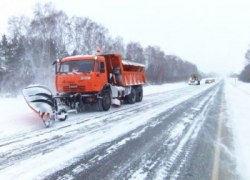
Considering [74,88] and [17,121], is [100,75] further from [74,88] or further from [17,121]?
[17,121]

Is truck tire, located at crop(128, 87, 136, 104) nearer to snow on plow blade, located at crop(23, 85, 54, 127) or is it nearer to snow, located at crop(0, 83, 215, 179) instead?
snow, located at crop(0, 83, 215, 179)

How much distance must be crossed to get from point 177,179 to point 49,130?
554 cm

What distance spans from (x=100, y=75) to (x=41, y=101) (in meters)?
4.54

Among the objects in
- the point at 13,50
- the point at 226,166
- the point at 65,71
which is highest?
the point at 13,50

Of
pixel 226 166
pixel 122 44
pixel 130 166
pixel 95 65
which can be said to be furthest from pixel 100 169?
pixel 122 44

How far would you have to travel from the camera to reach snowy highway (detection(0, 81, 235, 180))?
5816 millimetres

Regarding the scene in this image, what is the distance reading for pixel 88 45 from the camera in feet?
183

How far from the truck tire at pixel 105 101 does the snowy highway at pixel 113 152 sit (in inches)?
161

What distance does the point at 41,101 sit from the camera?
1140cm

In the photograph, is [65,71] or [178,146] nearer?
[178,146]

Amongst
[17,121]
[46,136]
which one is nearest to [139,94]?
[17,121]

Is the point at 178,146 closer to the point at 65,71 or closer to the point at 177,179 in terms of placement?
the point at 177,179

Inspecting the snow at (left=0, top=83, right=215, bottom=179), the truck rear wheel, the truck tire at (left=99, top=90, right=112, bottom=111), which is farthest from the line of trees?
the snow at (left=0, top=83, right=215, bottom=179)

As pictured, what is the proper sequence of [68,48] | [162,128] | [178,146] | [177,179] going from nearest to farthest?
[177,179] → [178,146] → [162,128] → [68,48]
